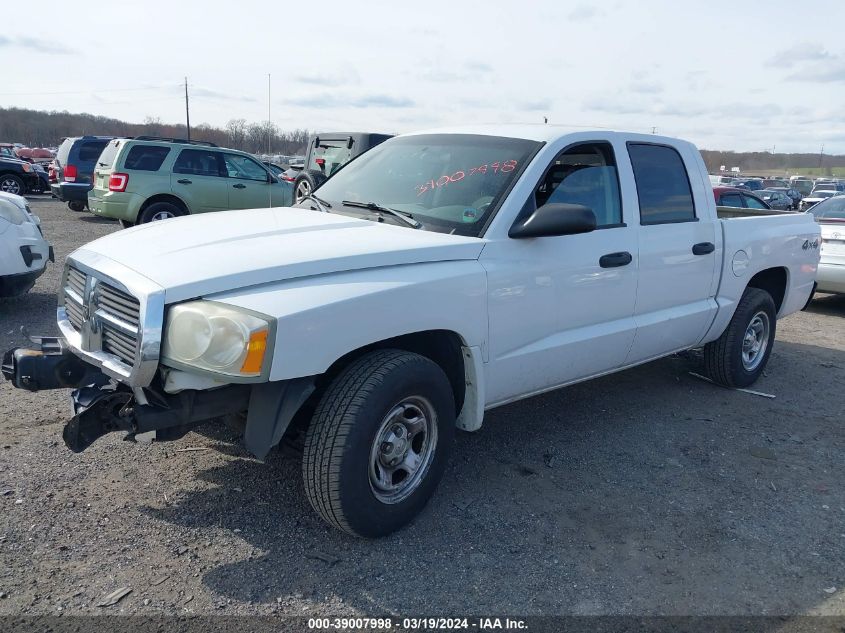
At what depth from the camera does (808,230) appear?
626 cm

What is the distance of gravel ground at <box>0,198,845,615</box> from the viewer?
2947 millimetres

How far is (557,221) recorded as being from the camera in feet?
11.8

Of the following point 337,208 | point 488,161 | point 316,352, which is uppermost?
point 488,161

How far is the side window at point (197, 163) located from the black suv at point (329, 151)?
193 cm

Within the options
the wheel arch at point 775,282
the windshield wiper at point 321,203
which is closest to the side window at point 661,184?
the wheel arch at point 775,282

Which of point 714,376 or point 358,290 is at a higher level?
point 358,290

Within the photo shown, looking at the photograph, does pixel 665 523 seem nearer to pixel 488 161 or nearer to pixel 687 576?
pixel 687 576

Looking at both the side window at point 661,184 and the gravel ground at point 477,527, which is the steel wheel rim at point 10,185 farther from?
the side window at point 661,184

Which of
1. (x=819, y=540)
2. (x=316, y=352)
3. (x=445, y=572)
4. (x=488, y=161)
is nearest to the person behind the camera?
(x=316, y=352)

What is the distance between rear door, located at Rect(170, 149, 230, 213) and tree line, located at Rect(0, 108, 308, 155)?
47.9m

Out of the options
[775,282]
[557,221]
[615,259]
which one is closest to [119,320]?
[557,221]

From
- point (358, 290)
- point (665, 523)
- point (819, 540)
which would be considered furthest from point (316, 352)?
point (819, 540)

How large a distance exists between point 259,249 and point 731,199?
11.7 metres

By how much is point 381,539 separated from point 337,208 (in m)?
1.95
